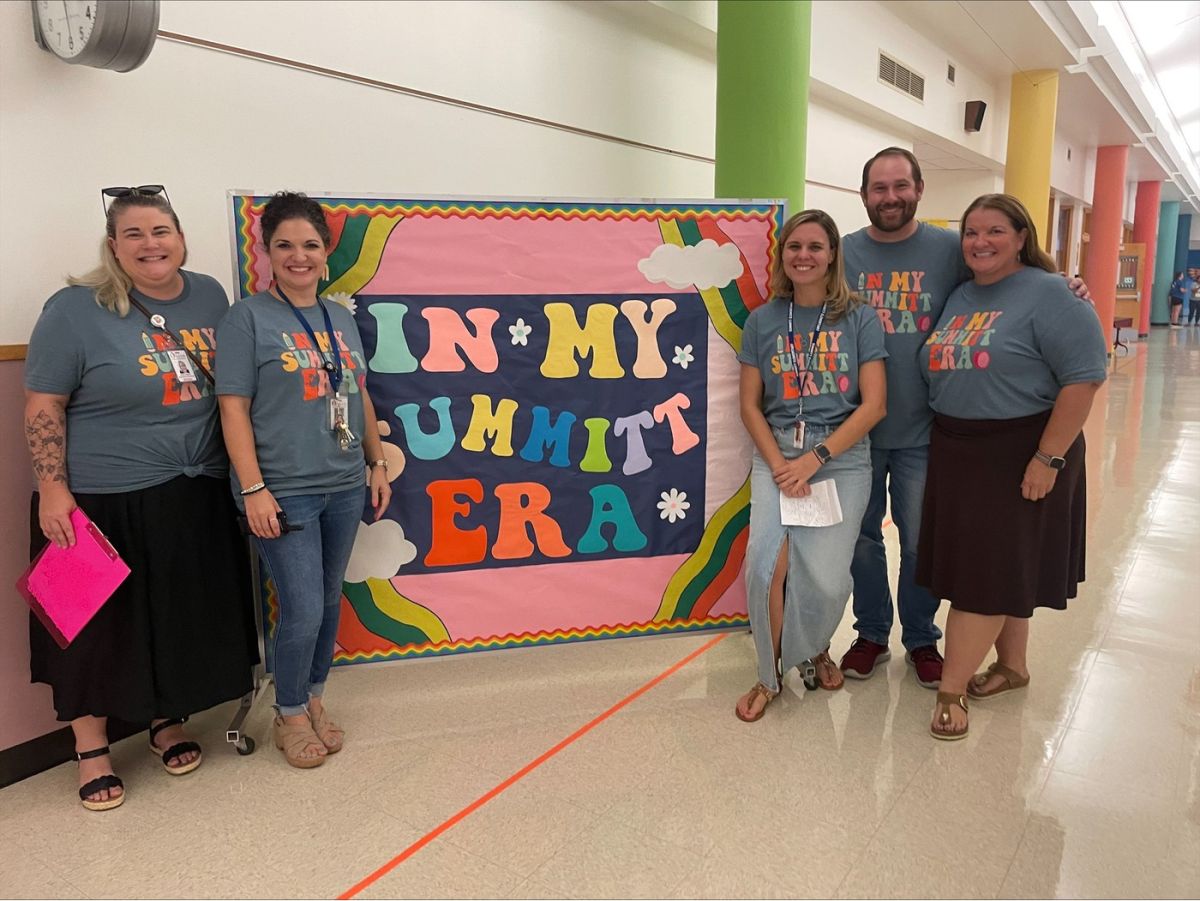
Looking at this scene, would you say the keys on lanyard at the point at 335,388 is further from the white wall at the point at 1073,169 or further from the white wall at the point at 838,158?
the white wall at the point at 1073,169

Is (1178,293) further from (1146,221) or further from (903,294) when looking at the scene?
(903,294)

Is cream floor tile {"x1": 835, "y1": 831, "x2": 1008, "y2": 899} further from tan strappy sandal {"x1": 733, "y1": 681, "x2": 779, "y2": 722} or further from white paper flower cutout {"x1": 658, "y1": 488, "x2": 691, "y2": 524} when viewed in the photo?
white paper flower cutout {"x1": 658, "y1": 488, "x2": 691, "y2": 524}

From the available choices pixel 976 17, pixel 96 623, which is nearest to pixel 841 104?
pixel 976 17

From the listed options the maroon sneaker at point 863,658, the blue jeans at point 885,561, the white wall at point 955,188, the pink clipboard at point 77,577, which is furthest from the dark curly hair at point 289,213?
the white wall at point 955,188

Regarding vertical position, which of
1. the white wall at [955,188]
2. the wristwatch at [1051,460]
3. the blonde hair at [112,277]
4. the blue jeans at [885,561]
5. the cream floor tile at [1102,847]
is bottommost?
the cream floor tile at [1102,847]

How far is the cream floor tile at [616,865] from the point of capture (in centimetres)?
191

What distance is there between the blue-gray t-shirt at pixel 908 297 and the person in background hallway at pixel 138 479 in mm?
1960

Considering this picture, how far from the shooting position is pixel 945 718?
255 cm

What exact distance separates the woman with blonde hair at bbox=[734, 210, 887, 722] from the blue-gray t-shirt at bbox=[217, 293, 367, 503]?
1.28m

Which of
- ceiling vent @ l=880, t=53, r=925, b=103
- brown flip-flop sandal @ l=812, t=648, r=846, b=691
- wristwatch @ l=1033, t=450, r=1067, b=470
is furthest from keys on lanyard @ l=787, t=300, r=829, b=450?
ceiling vent @ l=880, t=53, r=925, b=103

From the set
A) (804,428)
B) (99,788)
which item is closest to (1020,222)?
(804,428)

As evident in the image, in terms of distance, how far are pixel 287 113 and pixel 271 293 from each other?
4.10 feet

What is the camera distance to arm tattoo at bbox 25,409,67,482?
2.07 meters

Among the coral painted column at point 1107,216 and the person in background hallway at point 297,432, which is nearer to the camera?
the person in background hallway at point 297,432
